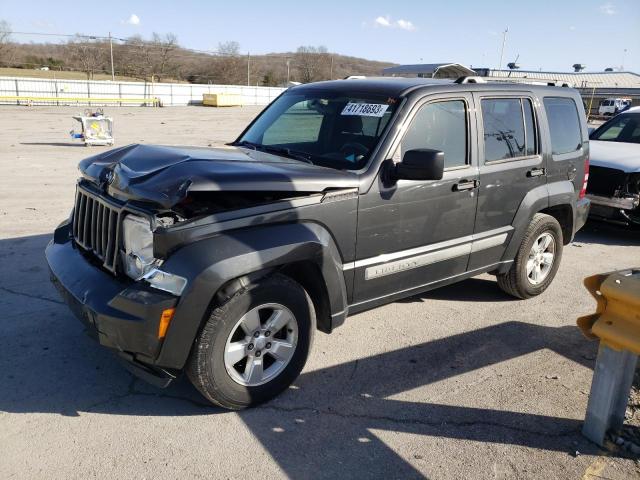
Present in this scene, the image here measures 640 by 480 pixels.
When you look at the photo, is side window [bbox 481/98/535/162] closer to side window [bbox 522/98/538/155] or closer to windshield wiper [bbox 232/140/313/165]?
side window [bbox 522/98/538/155]

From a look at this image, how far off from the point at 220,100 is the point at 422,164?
41.8 m

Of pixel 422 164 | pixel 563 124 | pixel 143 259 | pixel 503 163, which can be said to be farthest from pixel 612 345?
pixel 563 124

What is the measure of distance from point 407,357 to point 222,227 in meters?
1.91

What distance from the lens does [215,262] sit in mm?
2979

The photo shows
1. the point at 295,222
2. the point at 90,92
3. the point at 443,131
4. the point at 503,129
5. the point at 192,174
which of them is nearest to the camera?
the point at 192,174

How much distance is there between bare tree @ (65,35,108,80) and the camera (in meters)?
67.9

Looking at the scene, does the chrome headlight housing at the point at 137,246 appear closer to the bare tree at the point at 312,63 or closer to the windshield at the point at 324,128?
the windshield at the point at 324,128

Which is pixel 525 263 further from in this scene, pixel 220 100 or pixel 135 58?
pixel 135 58

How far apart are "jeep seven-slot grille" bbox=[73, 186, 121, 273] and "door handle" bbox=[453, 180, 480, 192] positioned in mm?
2496

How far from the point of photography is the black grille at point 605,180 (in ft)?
25.6

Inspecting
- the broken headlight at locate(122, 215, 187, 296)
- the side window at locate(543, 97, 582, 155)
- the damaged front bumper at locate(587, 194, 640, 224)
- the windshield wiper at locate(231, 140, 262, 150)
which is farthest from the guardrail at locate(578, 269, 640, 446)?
the damaged front bumper at locate(587, 194, 640, 224)

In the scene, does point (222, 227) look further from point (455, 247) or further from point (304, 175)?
point (455, 247)

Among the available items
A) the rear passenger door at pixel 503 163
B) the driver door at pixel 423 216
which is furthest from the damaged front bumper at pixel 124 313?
the rear passenger door at pixel 503 163

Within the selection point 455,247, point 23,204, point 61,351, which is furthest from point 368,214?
point 23,204
